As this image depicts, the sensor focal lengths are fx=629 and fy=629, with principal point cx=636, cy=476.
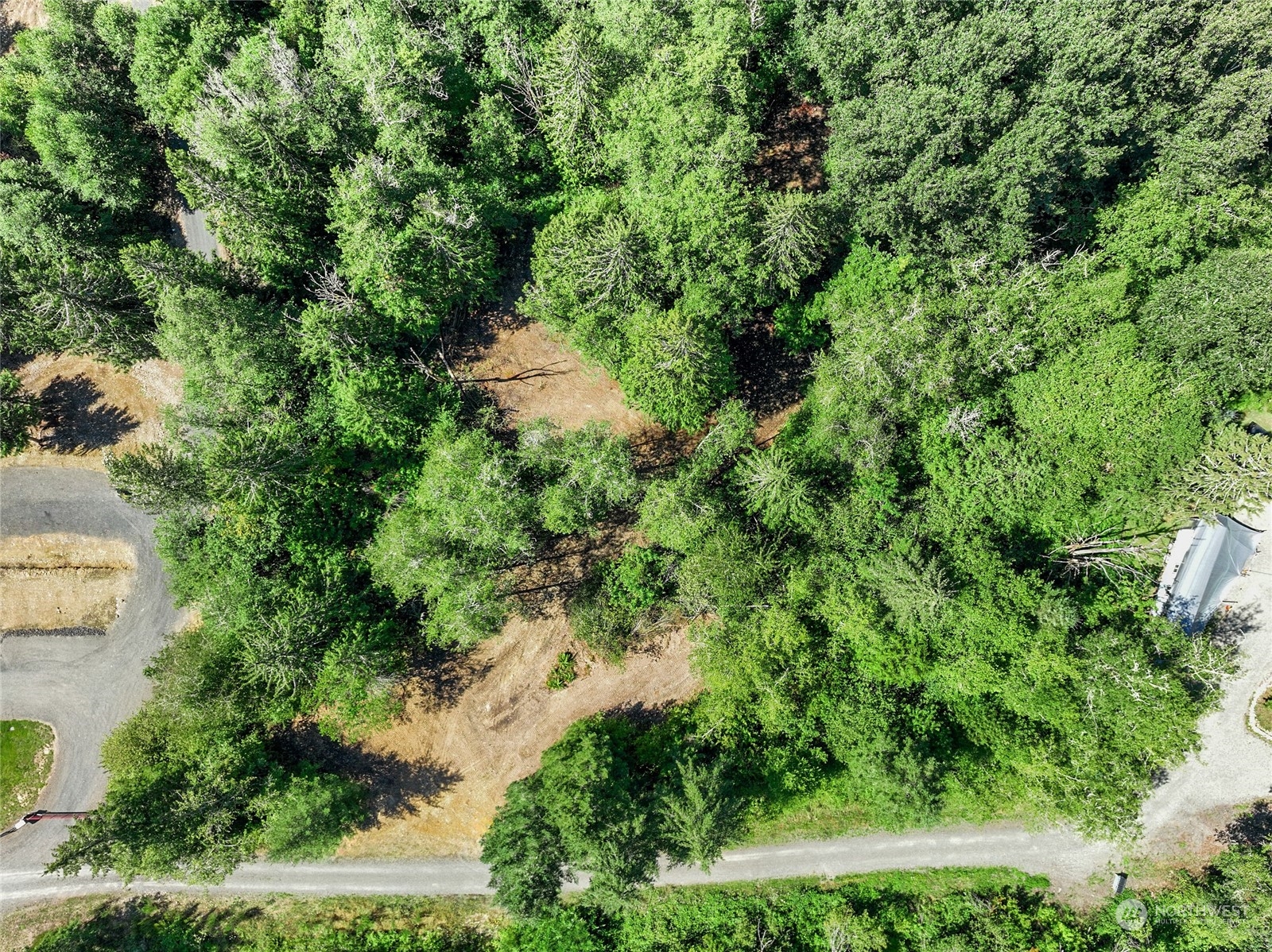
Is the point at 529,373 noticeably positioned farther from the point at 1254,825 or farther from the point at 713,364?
the point at 1254,825

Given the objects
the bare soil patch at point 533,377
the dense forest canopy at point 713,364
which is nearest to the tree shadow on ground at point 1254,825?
the dense forest canopy at point 713,364

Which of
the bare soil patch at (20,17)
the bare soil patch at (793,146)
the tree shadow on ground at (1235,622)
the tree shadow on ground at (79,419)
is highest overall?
the bare soil patch at (20,17)

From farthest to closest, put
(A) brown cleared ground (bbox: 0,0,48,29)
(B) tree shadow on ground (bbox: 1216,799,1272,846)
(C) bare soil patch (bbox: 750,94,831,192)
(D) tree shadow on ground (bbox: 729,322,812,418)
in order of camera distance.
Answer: (A) brown cleared ground (bbox: 0,0,48,29) < (C) bare soil patch (bbox: 750,94,831,192) < (D) tree shadow on ground (bbox: 729,322,812,418) < (B) tree shadow on ground (bbox: 1216,799,1272,846)

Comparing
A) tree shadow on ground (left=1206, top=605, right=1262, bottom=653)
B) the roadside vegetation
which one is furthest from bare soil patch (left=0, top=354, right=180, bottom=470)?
tree shadow on ground (left=1206, top=605, right=1262, bottom=653)

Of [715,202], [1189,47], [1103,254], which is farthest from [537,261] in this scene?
[1189,47]

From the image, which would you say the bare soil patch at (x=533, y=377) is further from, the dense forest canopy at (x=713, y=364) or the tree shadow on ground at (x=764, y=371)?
the tree shadow on ground at (x=764, y=371)

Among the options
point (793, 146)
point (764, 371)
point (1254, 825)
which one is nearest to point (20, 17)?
point (793, 146)

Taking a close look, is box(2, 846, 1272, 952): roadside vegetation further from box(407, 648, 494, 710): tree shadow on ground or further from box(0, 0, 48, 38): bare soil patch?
box(0, 0, 48, 38): bare soil patch
